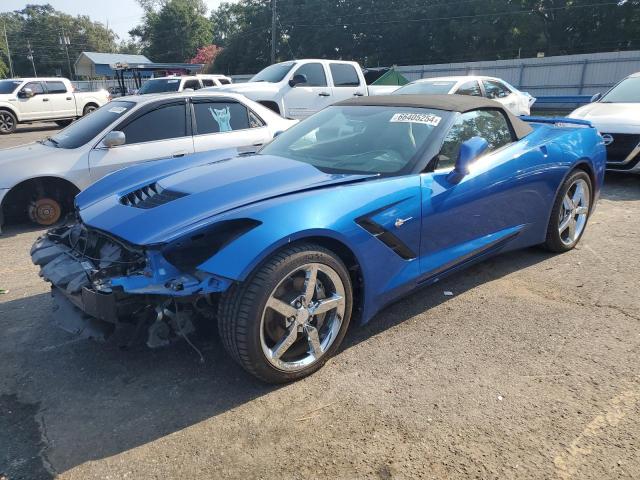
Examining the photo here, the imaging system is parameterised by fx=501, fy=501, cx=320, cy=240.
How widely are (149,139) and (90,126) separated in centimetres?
72

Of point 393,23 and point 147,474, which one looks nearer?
point 147,474

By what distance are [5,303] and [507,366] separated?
3578 millimetres

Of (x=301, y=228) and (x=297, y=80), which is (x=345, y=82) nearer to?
(x=297, y=80)

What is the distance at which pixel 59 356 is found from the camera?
3.05 m

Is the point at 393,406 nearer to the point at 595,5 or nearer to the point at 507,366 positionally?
the point at 507,366

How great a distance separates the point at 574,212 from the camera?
4578 millimetres

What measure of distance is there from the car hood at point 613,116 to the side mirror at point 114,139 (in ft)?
20.5

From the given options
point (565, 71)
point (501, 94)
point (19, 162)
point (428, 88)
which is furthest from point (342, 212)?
point (565, 71)

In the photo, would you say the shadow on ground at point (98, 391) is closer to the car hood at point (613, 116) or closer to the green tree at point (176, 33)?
the car hood at point (613, 116)

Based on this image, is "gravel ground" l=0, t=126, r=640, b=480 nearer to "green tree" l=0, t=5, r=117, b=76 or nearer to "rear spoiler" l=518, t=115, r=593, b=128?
"rear spoiler" l=518, t=115, r=593, b=128

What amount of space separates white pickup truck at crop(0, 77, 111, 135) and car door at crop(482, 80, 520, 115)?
1280cm

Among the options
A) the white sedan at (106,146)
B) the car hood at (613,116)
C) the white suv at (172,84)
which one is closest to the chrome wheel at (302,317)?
the white sedan at (106,146)

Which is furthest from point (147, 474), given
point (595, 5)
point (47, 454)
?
point (595, 5)

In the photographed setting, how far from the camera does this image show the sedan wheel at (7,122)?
1633 cm
